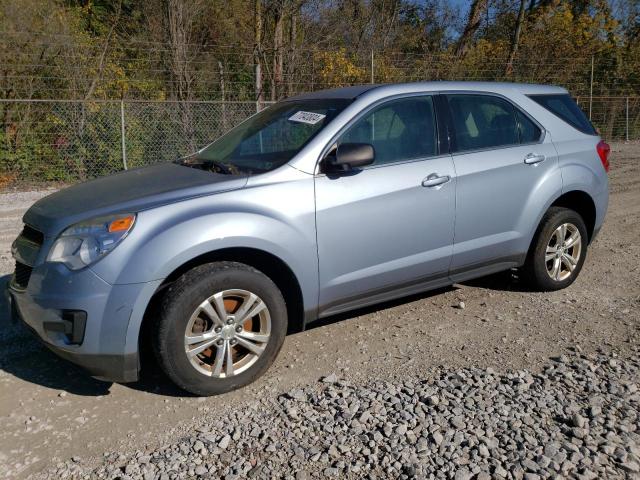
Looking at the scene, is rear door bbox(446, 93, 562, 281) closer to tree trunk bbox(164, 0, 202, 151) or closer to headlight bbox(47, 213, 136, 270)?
headlight bbox(47, 213, 136, 270)

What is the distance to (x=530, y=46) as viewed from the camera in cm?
1984

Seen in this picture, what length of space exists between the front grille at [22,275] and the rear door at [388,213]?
174cm

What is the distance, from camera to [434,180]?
4.29 meters

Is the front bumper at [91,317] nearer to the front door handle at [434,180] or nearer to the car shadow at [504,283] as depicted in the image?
the front door handle at [434,180]

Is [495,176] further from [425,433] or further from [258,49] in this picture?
[258,49]

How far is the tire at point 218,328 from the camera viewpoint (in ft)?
11.0

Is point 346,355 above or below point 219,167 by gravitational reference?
below

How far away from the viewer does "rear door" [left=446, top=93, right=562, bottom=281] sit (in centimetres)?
450

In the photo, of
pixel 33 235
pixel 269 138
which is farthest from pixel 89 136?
pixel 33 235

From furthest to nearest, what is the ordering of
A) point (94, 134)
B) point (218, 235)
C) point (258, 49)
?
point (258, 49) → point (94, 134) → point (218, 235)

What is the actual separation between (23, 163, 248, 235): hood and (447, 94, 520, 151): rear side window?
6.01 feet

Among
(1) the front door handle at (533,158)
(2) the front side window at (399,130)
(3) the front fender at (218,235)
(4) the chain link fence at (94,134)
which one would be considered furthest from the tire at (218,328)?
(4) the chain link fence at (94,134)

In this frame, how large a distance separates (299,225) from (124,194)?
1.08 m

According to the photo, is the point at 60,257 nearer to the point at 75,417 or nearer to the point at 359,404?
the point at 75,417
